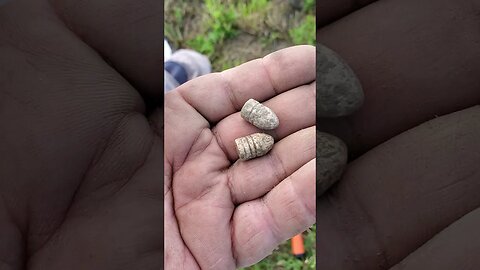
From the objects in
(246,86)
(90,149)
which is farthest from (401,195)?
(90,149)

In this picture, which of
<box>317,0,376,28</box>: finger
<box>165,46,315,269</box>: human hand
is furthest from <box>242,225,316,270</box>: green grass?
<box>317,0,376,28</box>: finger

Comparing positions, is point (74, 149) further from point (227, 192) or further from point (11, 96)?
point (227, 192)

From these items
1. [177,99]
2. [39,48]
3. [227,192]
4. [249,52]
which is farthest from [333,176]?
[39,48]

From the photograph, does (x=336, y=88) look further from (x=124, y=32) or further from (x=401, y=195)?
(x=124, y=32)

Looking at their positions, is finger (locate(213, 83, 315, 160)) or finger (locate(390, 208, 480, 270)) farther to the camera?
finger (locate(213, 83, 315, 160))

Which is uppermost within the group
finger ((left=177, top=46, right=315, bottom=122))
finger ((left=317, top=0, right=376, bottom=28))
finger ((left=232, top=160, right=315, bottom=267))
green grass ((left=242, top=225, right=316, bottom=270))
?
finger ((left=317, top=0, right=376, bottom=28))

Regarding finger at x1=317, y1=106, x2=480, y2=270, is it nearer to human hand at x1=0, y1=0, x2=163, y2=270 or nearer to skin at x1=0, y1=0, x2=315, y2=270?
skin at x1=0, y1=0, x2=315, y2=270
